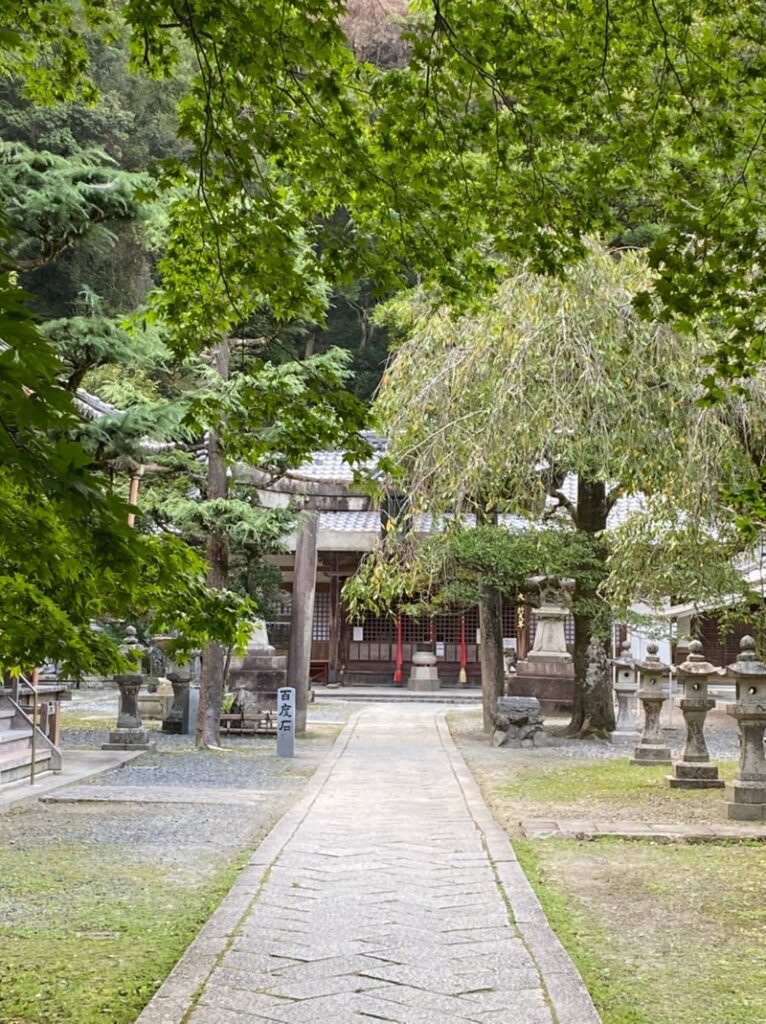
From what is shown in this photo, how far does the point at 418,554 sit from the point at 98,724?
23.4 feet

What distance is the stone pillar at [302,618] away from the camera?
598 inches

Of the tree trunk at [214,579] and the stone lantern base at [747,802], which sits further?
the tree trunk at [214,579]

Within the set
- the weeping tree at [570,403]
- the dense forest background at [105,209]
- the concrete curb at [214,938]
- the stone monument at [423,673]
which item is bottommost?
the concrete curb at [214,938]

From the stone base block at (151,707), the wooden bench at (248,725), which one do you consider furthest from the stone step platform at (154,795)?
the stone base block at (151,707)

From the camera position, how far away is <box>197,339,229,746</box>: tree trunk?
42.2 ft

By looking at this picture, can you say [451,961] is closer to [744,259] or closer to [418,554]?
[744,259]

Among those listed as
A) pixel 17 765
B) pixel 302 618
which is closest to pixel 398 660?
pixel 302 618

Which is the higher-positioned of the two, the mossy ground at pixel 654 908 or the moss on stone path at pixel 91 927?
the mossy ground at pixel 654 908

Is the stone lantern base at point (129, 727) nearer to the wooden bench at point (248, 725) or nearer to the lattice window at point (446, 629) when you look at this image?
the wooden bench at point (248, 725)

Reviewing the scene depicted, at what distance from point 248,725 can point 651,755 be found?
6.52m

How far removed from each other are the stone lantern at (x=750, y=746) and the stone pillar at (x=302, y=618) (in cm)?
Result: 767

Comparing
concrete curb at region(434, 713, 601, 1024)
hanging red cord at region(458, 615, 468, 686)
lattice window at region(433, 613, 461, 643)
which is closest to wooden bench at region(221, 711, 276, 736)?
concrete curb at region(434, 713, 601, 1024)

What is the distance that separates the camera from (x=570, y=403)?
10.3 m

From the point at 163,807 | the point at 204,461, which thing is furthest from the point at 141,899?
the point at 204,461
